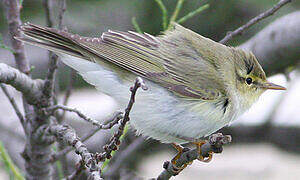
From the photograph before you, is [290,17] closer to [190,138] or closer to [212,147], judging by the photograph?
[190,138]

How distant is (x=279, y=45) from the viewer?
362 cm

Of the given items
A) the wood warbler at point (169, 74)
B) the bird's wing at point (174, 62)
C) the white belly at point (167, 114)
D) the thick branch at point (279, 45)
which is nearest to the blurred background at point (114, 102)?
the thick branch at point (279, 45)

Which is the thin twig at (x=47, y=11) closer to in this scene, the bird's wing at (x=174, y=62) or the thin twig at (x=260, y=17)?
the bird's wing at (x=174, y=62)

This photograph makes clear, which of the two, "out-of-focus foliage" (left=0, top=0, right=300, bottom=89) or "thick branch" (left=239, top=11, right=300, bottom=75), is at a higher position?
"out-of-focus foliage" (left=0, top=0, right=300, bottom=89)

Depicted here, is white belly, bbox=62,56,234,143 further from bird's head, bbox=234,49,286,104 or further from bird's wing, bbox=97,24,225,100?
bird's head, bbox=234,49,286,104

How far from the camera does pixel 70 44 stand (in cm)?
282

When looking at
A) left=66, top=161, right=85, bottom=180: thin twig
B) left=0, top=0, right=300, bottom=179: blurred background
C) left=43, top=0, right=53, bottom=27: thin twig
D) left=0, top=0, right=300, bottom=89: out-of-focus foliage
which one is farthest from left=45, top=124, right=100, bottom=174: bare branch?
left=0, top=0, right=300, bottom=89: out-of-focus foliage

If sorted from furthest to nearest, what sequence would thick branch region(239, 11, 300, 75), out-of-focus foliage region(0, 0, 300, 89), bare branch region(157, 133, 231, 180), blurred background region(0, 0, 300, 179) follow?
out-of-focus foliage region(0, 0, 300, 89)
blurred background region(0, 0, 300, 179)
thick branch region(239, 11, 300, 75)
bare branch region(157, 133, 231, 180)

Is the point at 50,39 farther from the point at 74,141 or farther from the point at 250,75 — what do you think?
the point at 250,75

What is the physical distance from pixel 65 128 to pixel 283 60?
1855 mm

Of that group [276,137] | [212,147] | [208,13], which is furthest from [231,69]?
[208,13]

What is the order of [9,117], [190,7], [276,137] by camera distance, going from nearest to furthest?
[276,137], [190,7], [9,117]

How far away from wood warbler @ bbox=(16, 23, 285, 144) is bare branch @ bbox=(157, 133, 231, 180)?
0.22 m

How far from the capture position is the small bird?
9.11 ft
